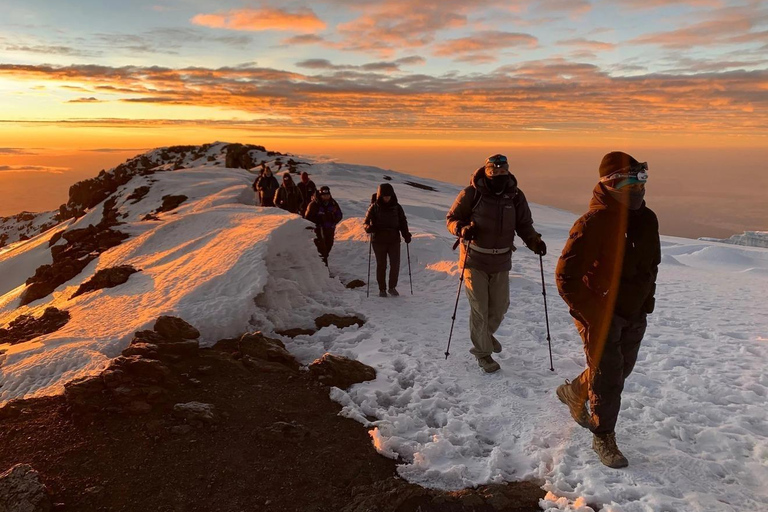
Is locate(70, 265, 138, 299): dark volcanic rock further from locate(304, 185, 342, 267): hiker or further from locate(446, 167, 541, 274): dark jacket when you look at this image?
locate(446, 167, 541, 274): dark jacket

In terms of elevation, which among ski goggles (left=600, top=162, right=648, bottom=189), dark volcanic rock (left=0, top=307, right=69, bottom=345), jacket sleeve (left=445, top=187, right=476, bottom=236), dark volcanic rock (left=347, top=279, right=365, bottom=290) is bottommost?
dark volcanic rock (left=0, top=307, right=69, bottom=345)

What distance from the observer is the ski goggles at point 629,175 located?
162 inches

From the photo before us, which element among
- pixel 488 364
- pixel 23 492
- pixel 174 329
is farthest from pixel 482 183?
pixel 23 492

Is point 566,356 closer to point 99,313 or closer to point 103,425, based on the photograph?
point 103,425

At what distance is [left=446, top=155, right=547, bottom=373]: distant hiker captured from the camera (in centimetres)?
634

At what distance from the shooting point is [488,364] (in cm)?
679

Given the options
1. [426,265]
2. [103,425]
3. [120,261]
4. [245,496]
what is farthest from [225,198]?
[245,496]

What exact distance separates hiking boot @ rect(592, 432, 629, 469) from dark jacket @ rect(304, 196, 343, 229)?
9.30 metres

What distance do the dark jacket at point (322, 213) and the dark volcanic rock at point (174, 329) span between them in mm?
5947

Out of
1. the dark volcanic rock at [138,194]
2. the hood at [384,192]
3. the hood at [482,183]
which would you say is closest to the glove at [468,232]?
the hood at [482,183]

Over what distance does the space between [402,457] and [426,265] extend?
8.54 m

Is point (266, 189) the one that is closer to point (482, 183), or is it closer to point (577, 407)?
point (482, 183)

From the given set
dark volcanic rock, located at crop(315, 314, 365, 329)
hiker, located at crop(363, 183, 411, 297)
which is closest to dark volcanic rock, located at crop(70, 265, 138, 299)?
dark volcanic rock, located at crop(315, 314, 365, 329)

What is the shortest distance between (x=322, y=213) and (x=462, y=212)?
6778 mm
